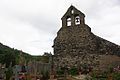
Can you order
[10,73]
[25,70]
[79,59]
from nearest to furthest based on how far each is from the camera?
[10,73]
[25,70]
[79,59]

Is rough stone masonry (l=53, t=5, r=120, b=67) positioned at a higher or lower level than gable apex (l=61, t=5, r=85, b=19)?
lower

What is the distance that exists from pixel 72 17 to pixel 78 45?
2.86 m

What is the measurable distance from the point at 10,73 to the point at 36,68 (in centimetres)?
365

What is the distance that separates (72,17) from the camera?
28484 millimetres

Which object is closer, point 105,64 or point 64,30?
point 105,64

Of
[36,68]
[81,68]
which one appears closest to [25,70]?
[36,68]

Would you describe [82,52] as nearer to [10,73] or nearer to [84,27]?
[84,27]

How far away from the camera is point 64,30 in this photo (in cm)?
2931

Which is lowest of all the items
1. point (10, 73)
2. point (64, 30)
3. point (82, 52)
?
point (10, 73)

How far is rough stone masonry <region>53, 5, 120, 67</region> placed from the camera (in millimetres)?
27109

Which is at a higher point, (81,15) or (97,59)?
(81,15)

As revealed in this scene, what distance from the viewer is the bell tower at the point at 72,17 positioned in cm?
2828

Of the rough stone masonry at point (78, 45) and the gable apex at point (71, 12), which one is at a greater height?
the gable apex at point (71, 12)

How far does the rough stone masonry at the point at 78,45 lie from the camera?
27109mm
